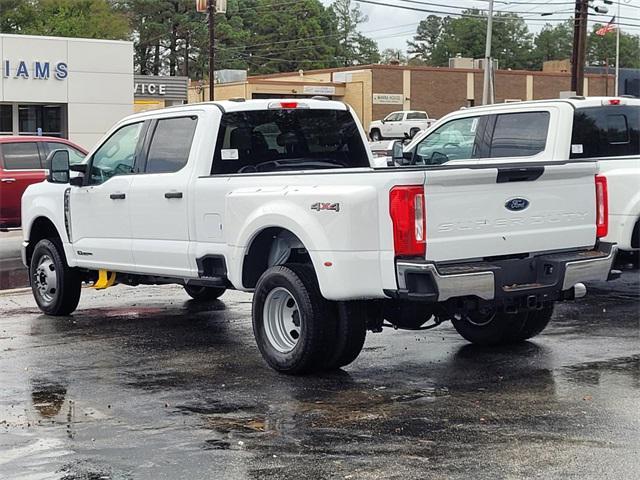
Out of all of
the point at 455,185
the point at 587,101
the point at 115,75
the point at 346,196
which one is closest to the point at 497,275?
the point at 455,185

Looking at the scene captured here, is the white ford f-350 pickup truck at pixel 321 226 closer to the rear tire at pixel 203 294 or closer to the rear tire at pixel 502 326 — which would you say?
the rear tire at pixel 502 326

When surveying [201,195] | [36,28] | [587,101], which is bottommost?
[201,195]

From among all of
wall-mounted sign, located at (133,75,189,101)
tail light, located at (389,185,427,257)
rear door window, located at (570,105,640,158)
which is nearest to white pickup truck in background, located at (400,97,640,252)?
rear door window, located at (570,105,640,158)

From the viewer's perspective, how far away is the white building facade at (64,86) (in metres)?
37.2

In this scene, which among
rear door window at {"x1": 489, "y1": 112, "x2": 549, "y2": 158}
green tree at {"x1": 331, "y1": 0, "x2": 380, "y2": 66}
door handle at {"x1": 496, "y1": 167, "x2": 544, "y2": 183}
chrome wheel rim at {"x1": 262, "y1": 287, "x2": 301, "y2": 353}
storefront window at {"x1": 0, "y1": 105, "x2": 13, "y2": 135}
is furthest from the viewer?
green tree at {"x1": 331, "y1": 0, "x2": 380, "y2": 66}

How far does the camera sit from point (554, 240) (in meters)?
8.08

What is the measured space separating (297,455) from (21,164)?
46.1 ft

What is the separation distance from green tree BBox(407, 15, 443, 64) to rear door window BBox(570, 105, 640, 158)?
141121 millimetres

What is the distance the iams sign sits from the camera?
121 ft

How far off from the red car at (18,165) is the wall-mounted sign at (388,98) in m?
49.9

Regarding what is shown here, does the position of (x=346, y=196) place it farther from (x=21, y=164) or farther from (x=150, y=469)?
(x=21, y=164)

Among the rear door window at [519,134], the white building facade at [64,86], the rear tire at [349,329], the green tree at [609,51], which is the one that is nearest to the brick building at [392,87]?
the white building facade at [64,86]

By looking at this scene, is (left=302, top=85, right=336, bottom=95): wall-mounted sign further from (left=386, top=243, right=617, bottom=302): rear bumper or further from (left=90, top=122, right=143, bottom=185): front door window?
(left=386, top=243, right=617, bottom=302): rear bumper

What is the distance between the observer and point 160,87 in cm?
5247
